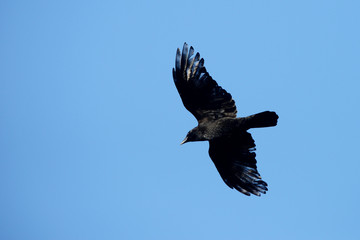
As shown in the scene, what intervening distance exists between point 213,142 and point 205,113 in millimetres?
604

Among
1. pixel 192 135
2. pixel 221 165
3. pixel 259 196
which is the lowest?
pixel 259 196

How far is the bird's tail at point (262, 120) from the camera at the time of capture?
26.5ft

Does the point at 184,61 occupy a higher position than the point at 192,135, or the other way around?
the point at 184,61

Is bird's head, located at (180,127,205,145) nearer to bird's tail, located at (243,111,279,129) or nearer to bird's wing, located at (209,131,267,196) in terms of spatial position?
bird's wing, located at (209,131,267,196)

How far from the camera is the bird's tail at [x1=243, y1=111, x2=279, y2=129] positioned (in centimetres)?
808

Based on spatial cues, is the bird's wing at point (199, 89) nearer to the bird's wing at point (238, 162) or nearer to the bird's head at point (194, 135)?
the bird's head at point (194, 135)

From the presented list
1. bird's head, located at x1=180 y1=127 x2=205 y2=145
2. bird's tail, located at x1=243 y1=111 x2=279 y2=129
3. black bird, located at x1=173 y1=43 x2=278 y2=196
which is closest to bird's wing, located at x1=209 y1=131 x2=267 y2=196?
black bird, located at x1=173 y1=43 x2=278 y2=196

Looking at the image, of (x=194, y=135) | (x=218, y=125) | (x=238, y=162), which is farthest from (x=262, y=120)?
(x=194, y=135)

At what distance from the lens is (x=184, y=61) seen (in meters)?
8.92

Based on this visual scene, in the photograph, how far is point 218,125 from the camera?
890 cm

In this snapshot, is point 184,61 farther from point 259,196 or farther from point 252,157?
point 259,196

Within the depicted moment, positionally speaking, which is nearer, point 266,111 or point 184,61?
point 266,111

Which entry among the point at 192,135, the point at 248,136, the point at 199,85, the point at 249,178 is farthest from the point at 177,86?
the point at 249,178

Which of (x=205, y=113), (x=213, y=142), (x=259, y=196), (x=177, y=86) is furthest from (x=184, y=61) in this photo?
(x=259, y=196)
